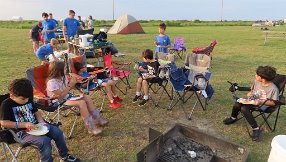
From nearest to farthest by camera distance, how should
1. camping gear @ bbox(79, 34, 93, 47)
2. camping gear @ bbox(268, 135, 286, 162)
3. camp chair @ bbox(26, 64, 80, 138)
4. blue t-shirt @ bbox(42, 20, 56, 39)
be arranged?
camping gear @ bbox(268, 135, 286, 162) < camp chair @ bbox(26, 64, 80, 138) < camping gear @ bbox(79, 34, 93, 47) < blue t-shirt @ bbox(42, 20, 56, 39)

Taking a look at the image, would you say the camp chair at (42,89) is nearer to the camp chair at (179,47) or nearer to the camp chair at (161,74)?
the camp chair at (161,74)

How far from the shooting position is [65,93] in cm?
354

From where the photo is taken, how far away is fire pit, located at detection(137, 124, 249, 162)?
9.62 feet

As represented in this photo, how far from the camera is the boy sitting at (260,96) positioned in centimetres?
363

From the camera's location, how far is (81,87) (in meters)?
4.36

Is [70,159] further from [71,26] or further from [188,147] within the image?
[71,26]

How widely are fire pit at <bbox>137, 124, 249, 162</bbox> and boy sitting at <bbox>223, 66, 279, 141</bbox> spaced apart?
79 centimetres

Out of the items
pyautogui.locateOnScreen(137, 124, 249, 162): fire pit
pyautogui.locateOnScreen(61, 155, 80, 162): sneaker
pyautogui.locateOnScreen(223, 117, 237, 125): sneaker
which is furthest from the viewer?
pyautogui.locateOnScreen(223, 117, 237, 125): sneaker

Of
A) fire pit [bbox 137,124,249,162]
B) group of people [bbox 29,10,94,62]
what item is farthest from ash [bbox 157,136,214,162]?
group of people [bbox 29,10,94,62]

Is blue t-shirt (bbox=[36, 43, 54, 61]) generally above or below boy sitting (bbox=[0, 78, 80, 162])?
above

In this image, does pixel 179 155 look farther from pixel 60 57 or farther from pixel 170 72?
pixel 60 57

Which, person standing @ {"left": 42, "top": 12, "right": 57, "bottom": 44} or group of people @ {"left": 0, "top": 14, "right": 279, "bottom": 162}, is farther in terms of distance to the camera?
person standing @ {"left": 42, "top": 12, "right": 57, "bottom": 44}

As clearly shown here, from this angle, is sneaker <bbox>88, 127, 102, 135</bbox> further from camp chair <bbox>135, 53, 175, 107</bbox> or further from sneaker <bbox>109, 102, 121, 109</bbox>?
camp chair <bbox>135, 53, 175, 107</bbox>

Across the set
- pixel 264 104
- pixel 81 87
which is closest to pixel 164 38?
pixel 81 87
